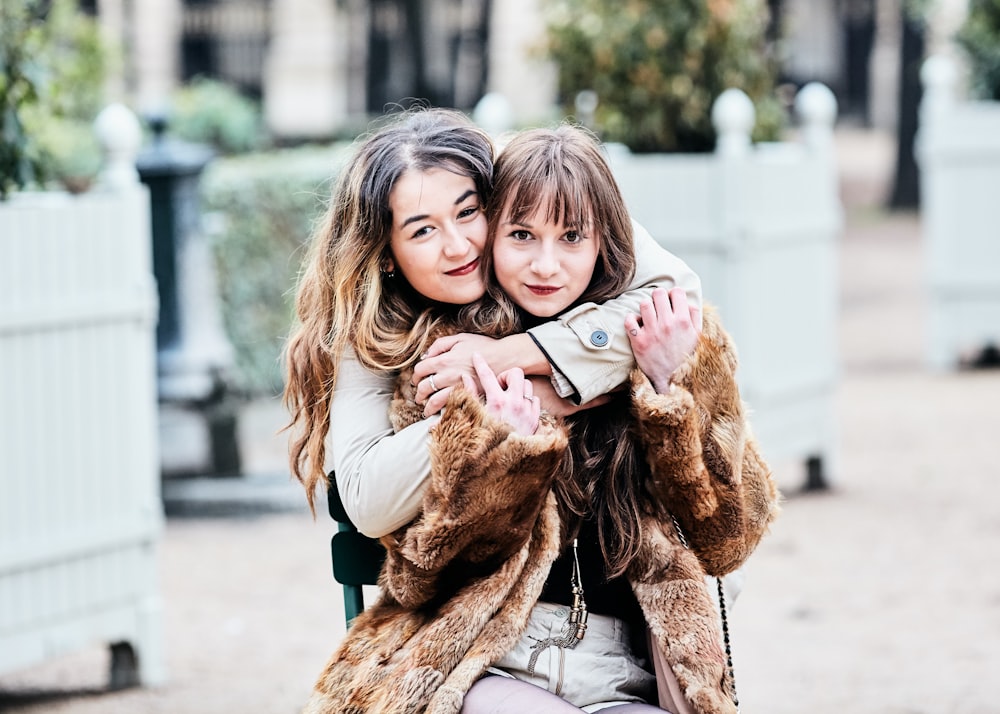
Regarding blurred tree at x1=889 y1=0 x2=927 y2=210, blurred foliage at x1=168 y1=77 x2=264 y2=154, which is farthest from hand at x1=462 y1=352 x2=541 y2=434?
blurred tree at x1=889 y1=0 x2=927 y2=210

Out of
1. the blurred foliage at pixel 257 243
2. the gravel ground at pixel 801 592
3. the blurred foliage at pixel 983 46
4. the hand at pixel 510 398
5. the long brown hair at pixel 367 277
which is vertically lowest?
the gravel ground at pixel 801 592

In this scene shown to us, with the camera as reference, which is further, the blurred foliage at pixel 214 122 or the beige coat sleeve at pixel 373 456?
the blurred foliage at pixel 214 122

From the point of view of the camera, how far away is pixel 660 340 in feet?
8.27

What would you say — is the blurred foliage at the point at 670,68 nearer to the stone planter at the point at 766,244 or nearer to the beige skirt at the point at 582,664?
the stone planter at the point at 766,244

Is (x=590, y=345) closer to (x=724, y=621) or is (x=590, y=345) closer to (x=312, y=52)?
(x=724, y=621)

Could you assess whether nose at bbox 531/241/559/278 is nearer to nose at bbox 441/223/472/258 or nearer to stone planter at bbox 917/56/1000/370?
nose at bbox 441/223/472/258

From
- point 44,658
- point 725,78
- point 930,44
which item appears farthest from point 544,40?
point 930,44

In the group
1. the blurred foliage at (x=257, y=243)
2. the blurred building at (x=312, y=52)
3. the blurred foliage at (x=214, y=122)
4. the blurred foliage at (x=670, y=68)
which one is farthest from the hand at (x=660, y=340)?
the blurred building at (x=312, y=52)

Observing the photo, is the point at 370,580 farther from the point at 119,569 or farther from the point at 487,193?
the point at 119,569

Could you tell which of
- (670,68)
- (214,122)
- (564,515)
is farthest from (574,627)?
(214,122)

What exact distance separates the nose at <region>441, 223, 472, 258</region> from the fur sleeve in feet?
1.13

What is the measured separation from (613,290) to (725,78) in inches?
206

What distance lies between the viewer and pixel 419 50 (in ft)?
64.3

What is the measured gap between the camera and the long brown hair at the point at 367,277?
8.25 feet
